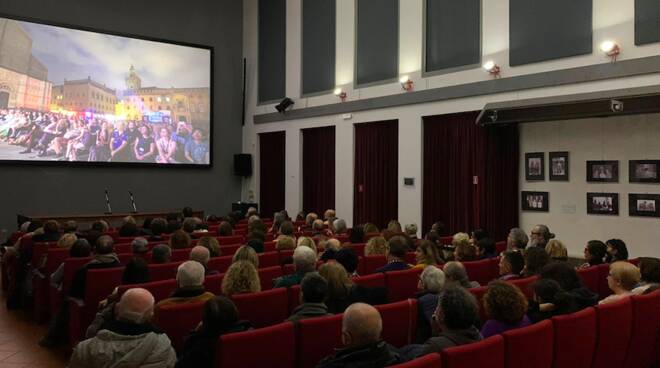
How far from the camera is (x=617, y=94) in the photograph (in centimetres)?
758

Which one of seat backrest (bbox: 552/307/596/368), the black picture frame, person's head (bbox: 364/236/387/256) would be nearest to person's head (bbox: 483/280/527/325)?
seat backrest (bbox: 552/307/596/368)

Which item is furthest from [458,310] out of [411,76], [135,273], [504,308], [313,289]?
[411,76]

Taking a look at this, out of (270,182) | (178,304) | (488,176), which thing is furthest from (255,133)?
(178,304)

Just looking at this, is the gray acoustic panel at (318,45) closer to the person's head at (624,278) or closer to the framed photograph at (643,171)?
the framed photograph at (643,171)

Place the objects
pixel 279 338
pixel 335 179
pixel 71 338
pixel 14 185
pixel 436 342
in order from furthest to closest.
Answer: pixel 335 179
pixel 14 185
pixel 71 338
pixel 279 338
pixel 436 342

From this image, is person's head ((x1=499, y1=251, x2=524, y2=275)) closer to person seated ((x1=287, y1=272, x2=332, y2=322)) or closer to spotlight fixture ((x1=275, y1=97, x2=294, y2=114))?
person seated ((x1=287, y1=272, x2=332, y2=322))

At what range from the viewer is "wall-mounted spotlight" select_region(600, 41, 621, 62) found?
318 inches

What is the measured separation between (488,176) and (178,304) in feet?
24.6

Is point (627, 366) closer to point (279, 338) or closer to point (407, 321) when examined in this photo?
point (407, 321)

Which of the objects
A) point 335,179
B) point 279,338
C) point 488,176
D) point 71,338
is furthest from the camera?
point 335,179

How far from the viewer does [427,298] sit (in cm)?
385

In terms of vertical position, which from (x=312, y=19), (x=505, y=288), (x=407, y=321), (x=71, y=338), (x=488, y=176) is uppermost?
(x=312, y=19)

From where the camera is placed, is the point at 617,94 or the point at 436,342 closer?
the point at 436,342

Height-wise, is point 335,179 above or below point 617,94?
below
